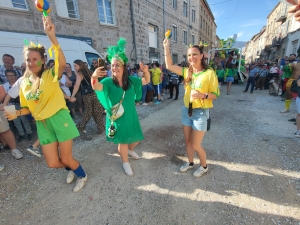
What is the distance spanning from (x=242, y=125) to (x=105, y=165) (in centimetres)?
371

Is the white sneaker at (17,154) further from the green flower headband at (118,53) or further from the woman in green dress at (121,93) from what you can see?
the green flower headband at (118,53)

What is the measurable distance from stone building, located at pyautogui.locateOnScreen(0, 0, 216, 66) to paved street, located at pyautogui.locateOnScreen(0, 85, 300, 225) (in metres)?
2.81

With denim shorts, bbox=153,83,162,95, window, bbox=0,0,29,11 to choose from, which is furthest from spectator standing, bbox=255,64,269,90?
window, bbox=0,0,29,11

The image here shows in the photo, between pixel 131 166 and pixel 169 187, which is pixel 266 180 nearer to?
pixel 169 187

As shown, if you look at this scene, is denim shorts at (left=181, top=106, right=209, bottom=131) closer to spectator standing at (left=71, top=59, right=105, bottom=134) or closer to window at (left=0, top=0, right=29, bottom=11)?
spectator standing at (left=71, top=59, right=105, bottom=134)

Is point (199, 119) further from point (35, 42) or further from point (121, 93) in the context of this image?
point (35, 42)

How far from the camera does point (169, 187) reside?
2281 mm

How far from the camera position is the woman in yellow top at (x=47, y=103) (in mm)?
1800

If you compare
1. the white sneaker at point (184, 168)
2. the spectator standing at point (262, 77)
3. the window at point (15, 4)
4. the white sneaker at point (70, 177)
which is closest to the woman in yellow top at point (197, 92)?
the white sneaker at point (184, 168)

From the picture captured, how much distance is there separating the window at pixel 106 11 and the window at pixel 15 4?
3733 mm

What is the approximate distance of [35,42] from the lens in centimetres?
500

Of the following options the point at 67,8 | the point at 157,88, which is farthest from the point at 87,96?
the point at 67,8

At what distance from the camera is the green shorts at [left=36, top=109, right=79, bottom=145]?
1.94 meters

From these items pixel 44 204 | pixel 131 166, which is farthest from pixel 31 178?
pixel 131 166
